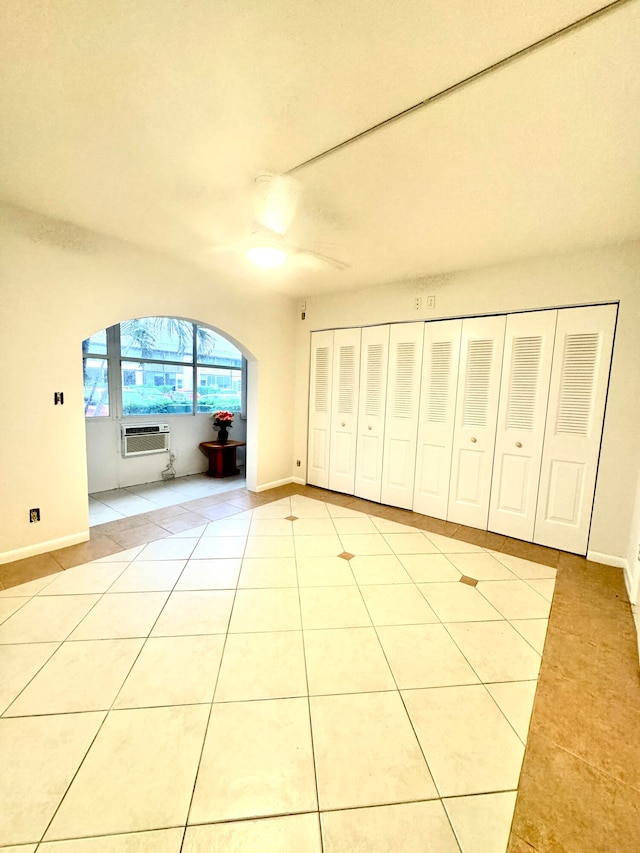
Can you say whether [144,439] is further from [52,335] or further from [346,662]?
[346,662]

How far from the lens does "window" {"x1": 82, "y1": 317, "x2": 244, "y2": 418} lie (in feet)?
15.0

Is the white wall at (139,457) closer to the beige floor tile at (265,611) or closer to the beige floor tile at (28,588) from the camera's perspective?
the beige floor tile at (28,588)

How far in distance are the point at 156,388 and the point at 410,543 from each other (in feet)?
13.9

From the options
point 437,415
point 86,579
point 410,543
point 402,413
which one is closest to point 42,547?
point 86,579

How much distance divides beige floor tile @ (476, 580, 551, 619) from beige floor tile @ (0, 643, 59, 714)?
105 inches

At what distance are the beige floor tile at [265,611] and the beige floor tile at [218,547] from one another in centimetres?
57

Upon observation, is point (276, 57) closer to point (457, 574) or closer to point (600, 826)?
point (600, 826)

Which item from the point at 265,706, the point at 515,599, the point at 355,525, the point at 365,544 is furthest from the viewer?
the point at 355,525

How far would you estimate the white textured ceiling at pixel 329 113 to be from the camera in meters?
1.18

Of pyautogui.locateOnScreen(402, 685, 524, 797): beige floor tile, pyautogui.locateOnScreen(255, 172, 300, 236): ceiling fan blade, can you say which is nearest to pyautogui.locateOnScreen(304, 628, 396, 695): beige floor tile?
pyautogui.locateOnScreen(402, 685, 524, 797): beige floor tile

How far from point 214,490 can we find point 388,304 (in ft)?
11.0

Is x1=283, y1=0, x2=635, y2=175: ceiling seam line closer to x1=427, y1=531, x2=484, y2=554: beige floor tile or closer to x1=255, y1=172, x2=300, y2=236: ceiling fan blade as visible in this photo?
x1=255, y1=172, x2=300, y2=236: ceiling fan blade

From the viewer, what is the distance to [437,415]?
12.3 feet

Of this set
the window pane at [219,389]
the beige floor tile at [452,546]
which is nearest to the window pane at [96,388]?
the window pane at [219,389]
